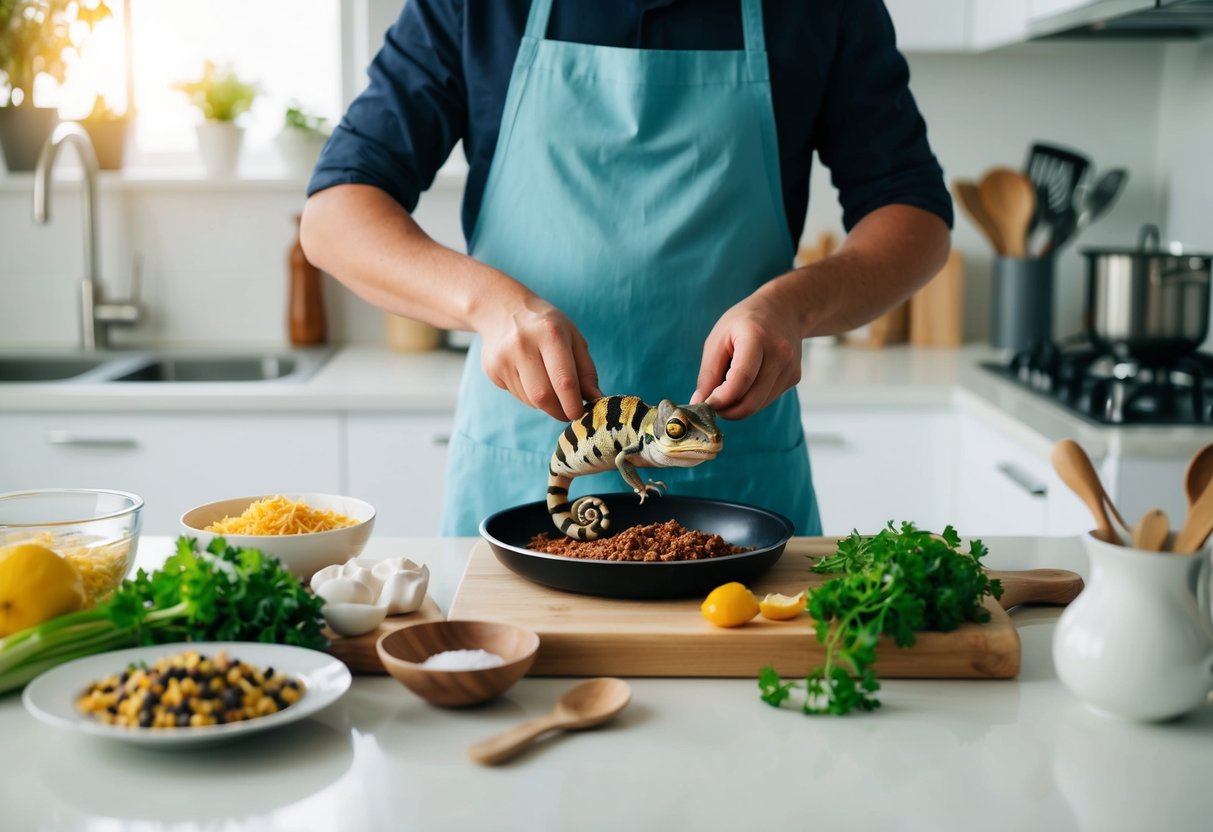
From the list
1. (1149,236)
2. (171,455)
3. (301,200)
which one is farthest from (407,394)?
(1149,236)

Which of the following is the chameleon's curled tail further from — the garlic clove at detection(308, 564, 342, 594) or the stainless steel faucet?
the stainless steel faucet

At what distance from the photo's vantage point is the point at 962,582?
1.15 meters

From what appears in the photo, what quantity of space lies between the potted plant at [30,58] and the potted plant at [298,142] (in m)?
0.52

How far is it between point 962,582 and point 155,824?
0.68 meters

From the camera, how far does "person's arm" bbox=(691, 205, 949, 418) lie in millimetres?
1309

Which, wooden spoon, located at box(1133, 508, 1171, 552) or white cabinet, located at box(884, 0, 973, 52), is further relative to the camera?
white cabinet, located at box(884, 0, 973, 52)

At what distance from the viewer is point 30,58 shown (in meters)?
3.09

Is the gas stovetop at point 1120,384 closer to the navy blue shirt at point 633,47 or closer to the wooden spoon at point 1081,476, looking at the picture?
the navy blue shirt at point 633,47

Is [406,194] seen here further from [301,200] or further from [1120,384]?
[301,200]

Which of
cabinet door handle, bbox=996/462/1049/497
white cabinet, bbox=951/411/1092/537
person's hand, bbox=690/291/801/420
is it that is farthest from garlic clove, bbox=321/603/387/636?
cabinet door handle, bbox=996/462/1049/497

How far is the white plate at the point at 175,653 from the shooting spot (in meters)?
0.91

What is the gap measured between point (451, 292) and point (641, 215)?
0.33 metres

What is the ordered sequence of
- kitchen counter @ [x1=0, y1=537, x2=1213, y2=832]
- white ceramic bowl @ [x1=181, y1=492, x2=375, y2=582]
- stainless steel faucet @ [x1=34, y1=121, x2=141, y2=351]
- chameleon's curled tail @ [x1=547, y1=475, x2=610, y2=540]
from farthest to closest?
stainless steel faucet @ [x1=34, y1=121, x2=141, y2=351] < chameleon's curled tail @ [x1=547, y1=475, x2=610, y2=540] < white ceramic bowl @ [x1=181, y1=492, x2=375, y2=582] < kitchen counter @ [x1=0, y1=537, x2=1213, y2=832]

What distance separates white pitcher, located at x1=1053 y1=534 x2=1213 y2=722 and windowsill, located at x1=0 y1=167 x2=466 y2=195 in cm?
229
